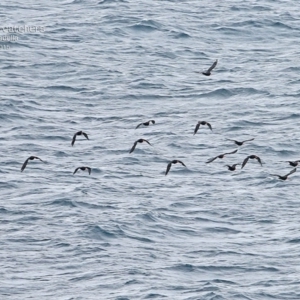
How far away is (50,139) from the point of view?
58875 millimetres

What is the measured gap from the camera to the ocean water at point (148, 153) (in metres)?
44.5

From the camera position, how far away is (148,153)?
57406mm

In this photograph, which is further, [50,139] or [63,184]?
[50,139]

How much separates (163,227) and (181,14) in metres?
38.5

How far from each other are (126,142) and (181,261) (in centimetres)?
1376

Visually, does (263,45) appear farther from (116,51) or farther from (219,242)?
(219,242)

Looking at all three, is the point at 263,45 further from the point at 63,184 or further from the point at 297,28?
the point at 63,184

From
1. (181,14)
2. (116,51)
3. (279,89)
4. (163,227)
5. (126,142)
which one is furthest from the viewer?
(181,14)

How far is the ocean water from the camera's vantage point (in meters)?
44.5

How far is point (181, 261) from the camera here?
45219mm

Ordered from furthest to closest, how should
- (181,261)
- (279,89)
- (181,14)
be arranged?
(181,14) < (279,89) < (181,261)

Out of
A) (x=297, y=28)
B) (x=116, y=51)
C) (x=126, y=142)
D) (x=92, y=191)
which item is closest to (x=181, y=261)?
(x=92, y=191)

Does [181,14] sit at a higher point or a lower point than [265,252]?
lower

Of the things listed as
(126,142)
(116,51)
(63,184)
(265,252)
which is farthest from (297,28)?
(265,252)
